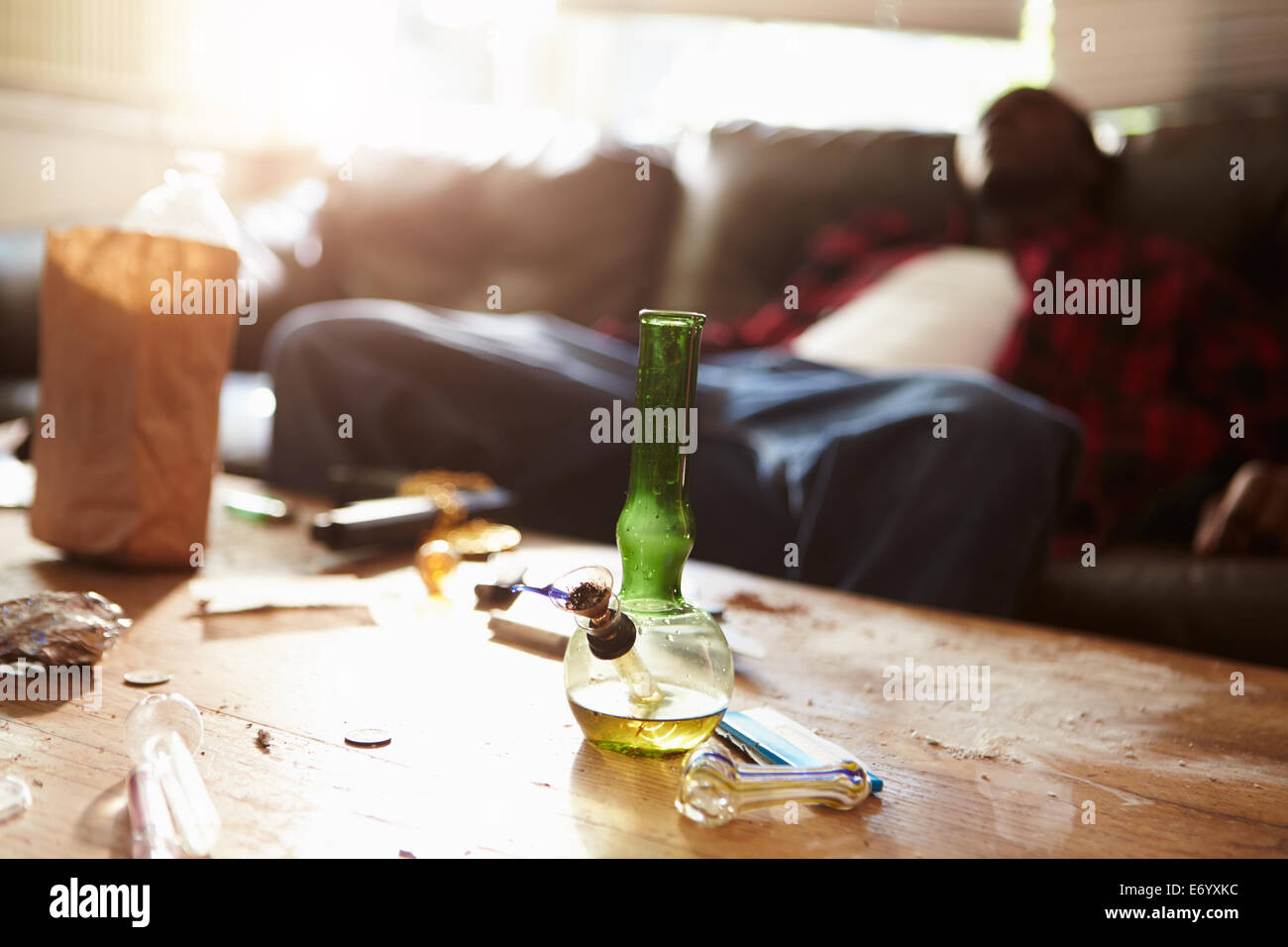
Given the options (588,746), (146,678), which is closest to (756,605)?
(588,746)

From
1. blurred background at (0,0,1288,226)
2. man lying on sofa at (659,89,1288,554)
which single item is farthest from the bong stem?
blurred background at (0,0,1288,226)

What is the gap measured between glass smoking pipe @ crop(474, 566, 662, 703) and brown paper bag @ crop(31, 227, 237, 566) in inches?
17.7

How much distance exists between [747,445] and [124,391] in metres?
0.67

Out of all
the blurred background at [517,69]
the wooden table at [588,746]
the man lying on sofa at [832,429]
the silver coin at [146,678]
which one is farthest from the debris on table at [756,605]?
the blurred background at [517,69]

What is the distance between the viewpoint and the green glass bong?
481 millimetres

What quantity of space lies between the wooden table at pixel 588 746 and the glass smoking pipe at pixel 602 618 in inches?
1.6

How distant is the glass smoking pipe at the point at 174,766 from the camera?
0.39m

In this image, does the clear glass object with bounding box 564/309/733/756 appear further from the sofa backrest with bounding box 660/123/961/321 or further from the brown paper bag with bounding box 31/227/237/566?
the sofa backrest with bounding box 660/123/961/321

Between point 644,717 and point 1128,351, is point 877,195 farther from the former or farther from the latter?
point 644,717

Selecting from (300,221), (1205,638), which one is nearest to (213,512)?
(1205,638)

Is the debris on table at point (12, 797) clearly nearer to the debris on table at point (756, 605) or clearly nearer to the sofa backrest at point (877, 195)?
the debris on table at point (756, 605)

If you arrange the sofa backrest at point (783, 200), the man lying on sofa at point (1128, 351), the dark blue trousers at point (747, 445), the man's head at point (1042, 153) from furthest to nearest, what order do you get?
1. the sofa backrest at point (783, 200)
2. the man's head at point (1042, 153)
3. the man lying on sofa at point (1128, 351)
4. the dark blue trousers at point (747, 445)

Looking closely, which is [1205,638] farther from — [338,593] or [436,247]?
[436,247]
